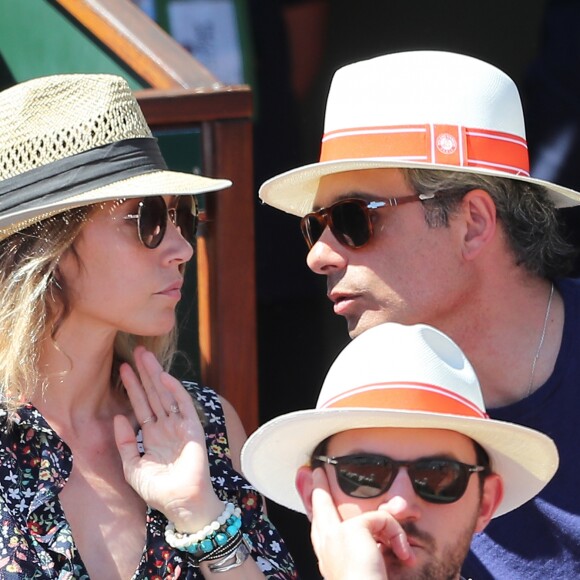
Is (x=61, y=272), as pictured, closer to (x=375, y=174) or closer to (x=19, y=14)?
(x=375, y=174)

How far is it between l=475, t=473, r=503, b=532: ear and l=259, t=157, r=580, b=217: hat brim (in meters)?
0.75

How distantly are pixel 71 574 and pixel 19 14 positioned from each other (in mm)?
1639

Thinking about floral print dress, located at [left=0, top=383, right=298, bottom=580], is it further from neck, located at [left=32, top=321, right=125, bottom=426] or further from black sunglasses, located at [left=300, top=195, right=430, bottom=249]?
black sunglasses, located at [left=300, top=195, right=430, bottom=249]

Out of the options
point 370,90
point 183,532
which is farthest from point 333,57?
point 183,532

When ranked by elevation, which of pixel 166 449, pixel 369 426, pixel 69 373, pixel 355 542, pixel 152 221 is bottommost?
pixel 166 449

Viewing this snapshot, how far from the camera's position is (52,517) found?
252 cm

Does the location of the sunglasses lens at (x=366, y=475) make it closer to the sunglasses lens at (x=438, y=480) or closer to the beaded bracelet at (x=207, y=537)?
the sunglasses lens at (x=438, y=480)

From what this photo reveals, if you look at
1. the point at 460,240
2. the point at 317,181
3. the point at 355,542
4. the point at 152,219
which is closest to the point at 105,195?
the point at 152,219

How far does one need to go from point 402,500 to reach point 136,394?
37.1 inches

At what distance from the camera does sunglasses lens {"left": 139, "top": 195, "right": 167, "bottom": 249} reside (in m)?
2.65

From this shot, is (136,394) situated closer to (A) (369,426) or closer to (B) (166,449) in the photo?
(B) (166,449)

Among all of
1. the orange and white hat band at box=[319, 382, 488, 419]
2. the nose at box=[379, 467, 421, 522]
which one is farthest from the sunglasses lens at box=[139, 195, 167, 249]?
the nose at box=[379, 467, 421, 522]

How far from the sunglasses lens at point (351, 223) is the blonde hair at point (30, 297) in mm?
541

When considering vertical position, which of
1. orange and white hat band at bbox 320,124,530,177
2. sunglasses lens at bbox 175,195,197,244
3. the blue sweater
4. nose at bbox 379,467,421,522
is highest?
orange and white hat band at bbox 320,124,530,177
